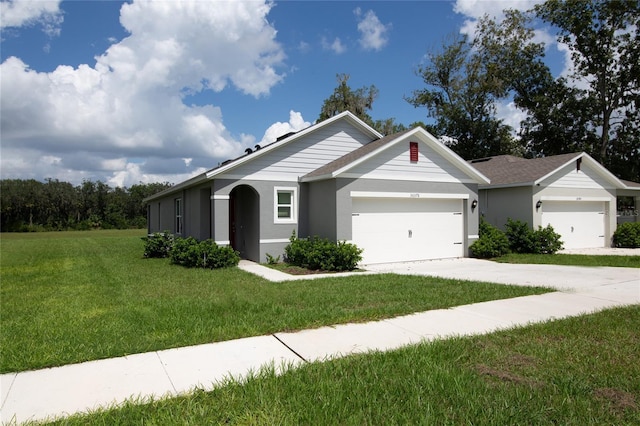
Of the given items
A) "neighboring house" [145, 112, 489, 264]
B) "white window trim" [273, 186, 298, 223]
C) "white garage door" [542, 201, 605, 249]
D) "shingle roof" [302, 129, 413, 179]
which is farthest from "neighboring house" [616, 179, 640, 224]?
"white window trim" [273, 186, 298, 223]

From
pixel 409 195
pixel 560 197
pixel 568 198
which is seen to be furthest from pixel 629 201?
→ pixel 409 195

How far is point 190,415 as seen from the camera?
3.32 meters

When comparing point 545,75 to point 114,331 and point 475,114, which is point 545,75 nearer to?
point 475,114

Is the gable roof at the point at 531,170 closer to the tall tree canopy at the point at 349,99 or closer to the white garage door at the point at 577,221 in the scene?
the white garage door at the point at 577,221

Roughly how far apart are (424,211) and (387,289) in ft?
21.8

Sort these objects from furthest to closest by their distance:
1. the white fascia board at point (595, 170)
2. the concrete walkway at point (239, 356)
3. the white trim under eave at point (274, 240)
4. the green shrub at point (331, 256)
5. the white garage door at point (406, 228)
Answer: the white fascia board at point (595, 170) → the white trim under eave at point (274, 240) → the white garage door at point (406, 228) → the green shrub at point (331, 256) → the concrete walkway at point (239, 356)

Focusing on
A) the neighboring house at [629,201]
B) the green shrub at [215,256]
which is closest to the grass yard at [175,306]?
the green shrub at [215,256]

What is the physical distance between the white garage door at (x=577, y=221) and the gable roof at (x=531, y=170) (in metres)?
1.38

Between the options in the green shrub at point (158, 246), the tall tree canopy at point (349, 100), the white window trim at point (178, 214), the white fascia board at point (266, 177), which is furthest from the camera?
the tall tree canopy at point (349, 100)

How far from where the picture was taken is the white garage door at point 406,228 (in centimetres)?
1354

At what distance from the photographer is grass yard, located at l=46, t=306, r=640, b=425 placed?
3.27m

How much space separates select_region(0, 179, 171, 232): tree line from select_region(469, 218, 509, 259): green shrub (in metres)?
52.6

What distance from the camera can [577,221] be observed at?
62.9ft

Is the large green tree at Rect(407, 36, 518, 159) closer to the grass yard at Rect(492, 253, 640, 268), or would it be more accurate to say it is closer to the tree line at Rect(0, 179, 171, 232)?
the grass yard at Rect(492, 253, 640, 268)
